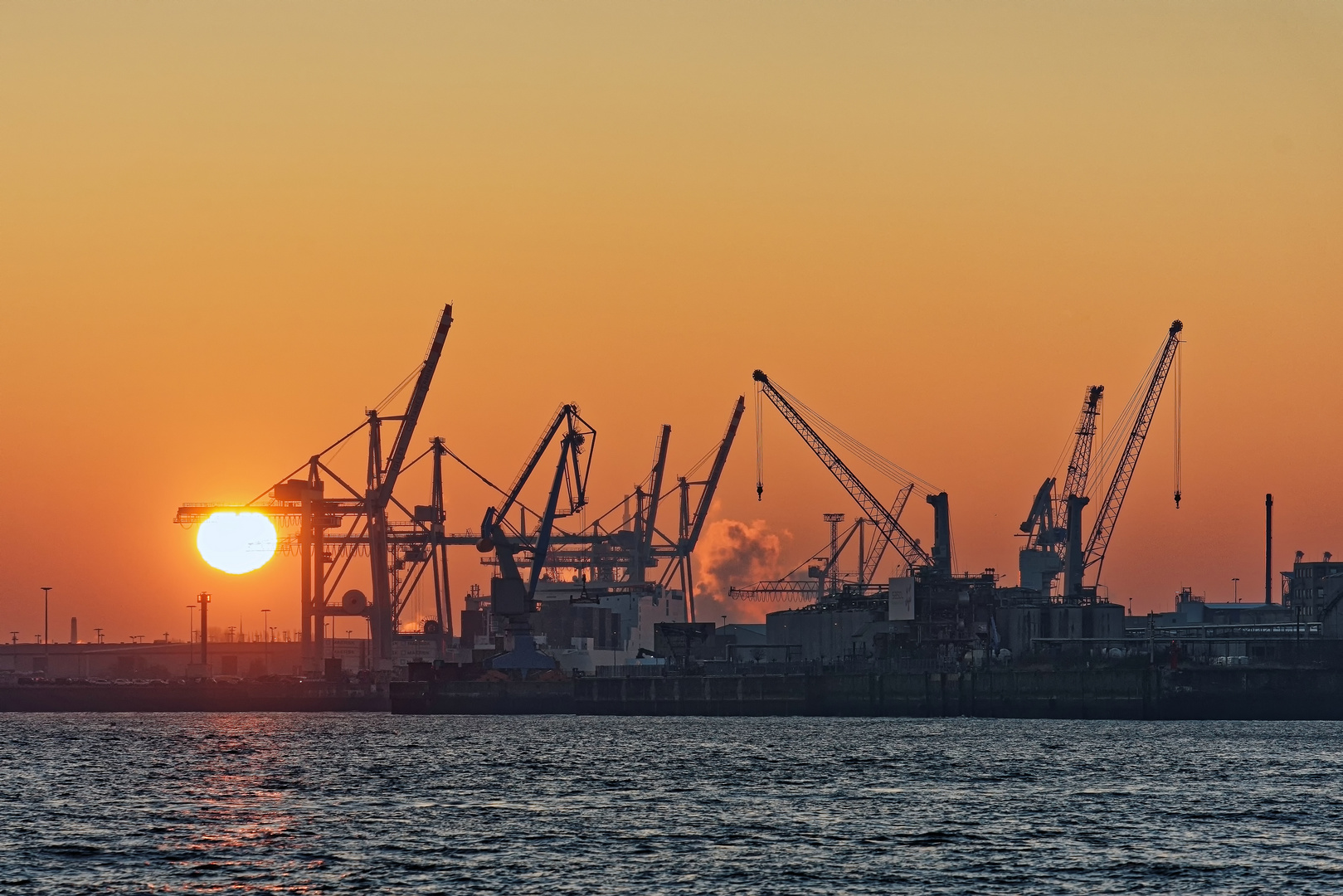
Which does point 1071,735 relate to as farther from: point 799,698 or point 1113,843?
point 1113,843

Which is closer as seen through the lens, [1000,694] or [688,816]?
[688,816]

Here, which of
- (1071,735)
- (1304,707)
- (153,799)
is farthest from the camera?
(1304,707)

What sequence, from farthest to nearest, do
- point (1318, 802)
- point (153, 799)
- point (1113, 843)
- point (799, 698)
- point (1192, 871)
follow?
point (799, 698), point (153, 799), point (1318, 802), point (1113, 843), point (1192, 871)

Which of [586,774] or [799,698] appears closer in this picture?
[586,774]

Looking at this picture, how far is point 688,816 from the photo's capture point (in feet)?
261

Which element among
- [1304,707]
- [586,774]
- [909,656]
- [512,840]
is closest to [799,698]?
[909,656]

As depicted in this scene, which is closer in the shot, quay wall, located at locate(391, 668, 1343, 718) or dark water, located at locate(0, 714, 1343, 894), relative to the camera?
dark water, located at locate(0, 714, 1343, 894)

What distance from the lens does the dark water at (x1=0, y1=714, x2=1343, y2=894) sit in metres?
62.2

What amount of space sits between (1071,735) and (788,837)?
70.7 metres

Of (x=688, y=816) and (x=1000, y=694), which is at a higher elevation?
(x=688, y=816)

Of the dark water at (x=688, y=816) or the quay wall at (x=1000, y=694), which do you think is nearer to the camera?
the dark water at (x=688, y=816)

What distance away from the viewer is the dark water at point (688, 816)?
62219 millimetres

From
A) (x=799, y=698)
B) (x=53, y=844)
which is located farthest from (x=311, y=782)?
(x=799, y=698)

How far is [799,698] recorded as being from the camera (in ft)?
611
